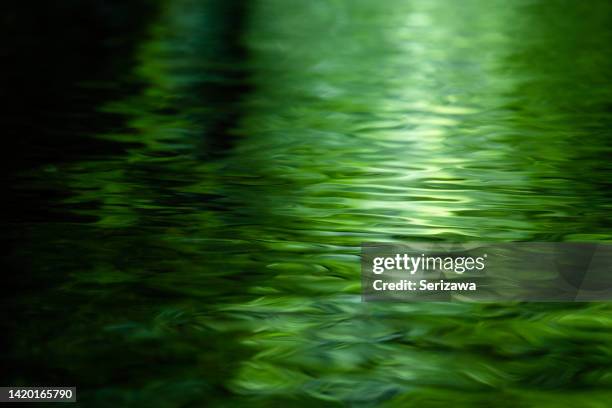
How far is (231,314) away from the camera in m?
1.12

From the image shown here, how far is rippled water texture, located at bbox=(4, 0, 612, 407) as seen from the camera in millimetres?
1001

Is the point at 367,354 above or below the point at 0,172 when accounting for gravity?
below

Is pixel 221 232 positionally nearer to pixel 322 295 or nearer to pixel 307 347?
pixel 322 295

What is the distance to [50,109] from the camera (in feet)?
6.70

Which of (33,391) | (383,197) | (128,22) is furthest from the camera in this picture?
(128,22)

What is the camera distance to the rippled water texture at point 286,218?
3.28 ft

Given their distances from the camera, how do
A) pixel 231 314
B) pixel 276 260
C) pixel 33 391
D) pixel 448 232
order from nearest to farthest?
pixel 33 391 < pixel 231 314 < pixel 276 260 < pixel 448 232

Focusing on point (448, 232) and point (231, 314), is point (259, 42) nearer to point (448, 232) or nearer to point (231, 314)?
point (448, 232)

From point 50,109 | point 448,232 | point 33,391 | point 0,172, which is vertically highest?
point 50,109

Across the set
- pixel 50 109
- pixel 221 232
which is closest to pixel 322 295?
pixel 221 232

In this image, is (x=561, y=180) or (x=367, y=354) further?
(x=561, y=180)

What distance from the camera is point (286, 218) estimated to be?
1.40 m

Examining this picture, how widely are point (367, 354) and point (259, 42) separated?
2.39 meters

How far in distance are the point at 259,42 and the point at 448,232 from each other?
2067mm
